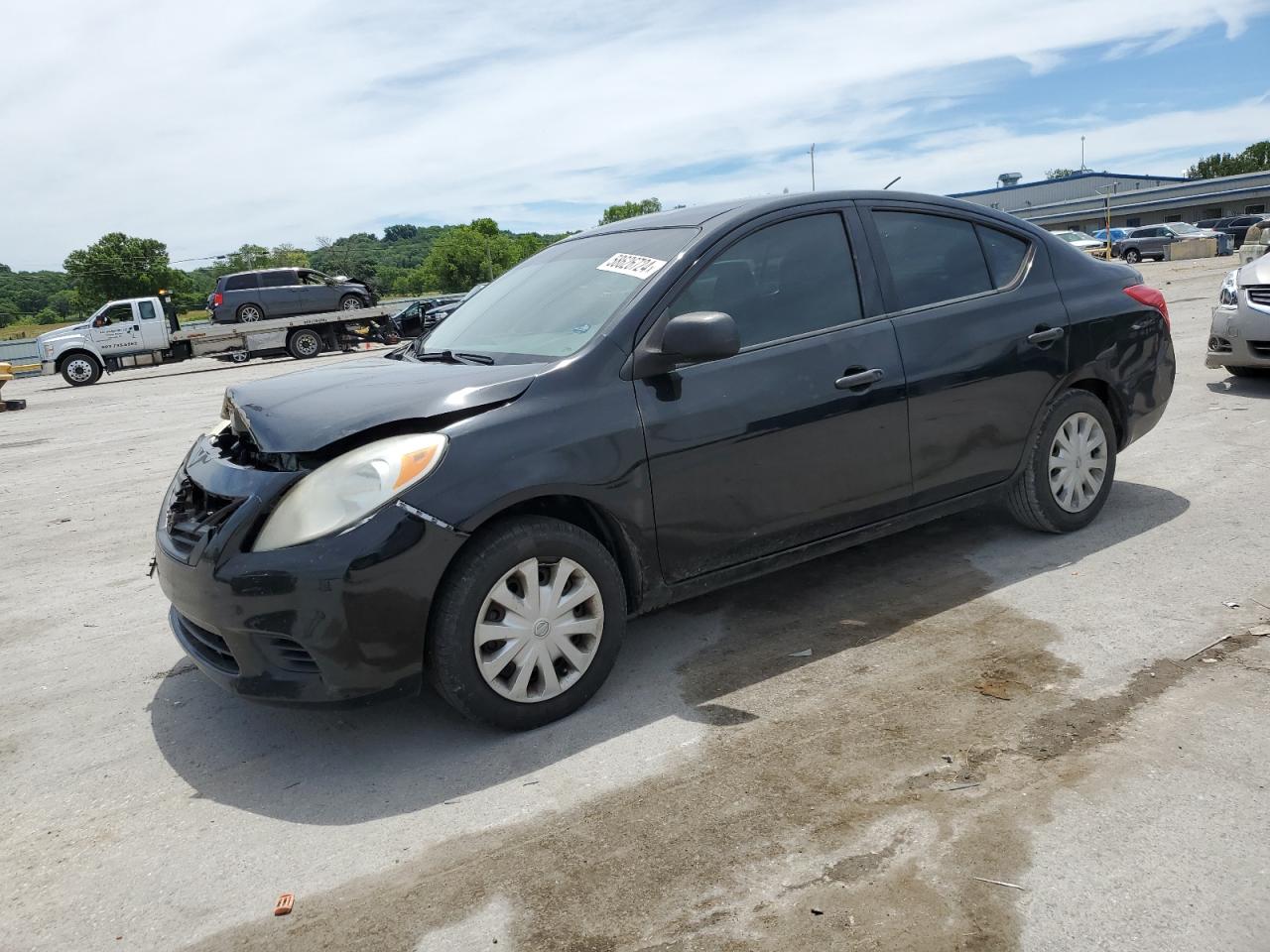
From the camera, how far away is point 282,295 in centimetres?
2977

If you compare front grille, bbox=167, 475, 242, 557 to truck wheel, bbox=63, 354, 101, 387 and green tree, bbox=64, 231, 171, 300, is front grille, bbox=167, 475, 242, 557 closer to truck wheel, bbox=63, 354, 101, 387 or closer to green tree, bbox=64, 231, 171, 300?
truck wheel, bbox=63, 354, 101, 387

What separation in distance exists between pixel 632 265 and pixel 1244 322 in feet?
21.9

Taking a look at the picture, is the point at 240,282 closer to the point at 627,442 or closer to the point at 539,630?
the point at 627,442

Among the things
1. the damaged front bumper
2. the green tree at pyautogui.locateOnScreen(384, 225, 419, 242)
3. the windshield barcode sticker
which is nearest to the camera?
the damaged front bumper

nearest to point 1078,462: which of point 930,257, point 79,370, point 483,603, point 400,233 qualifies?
point 930,257

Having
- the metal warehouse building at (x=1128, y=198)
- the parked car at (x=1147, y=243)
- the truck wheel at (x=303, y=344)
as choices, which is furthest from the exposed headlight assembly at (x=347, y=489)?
the metal warehouse building at (x=1128, y=198)

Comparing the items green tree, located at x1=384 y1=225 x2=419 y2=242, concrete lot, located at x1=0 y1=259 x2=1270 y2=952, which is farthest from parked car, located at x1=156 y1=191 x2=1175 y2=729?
green tree, located at x1=384 y1=225 x2=419 y2=242

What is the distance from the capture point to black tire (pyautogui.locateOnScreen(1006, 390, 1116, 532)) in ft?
15.7

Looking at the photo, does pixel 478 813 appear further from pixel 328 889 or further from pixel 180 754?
pixel 180 754

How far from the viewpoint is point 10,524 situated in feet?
23.7

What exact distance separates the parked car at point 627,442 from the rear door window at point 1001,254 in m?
0.02

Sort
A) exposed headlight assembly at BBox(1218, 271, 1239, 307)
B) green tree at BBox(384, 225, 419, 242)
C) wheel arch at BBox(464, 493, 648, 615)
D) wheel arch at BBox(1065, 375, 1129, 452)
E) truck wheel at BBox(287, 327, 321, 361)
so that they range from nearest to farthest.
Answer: wheel arch at BBox(464, 493, 648, 615) → wheel arch at BBox(1065, 375, 1129, 452) → exposed headlight assembly at BBox(1218, 271, 1239, 307) → truck wheel at BBox(287, 327, 321, 361) → green tree at BBox(384, 225, 419, 242)

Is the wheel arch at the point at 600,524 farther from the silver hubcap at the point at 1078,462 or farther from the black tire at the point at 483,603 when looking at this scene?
the silver hubcap at the point at 1078,462

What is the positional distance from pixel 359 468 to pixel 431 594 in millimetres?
457
